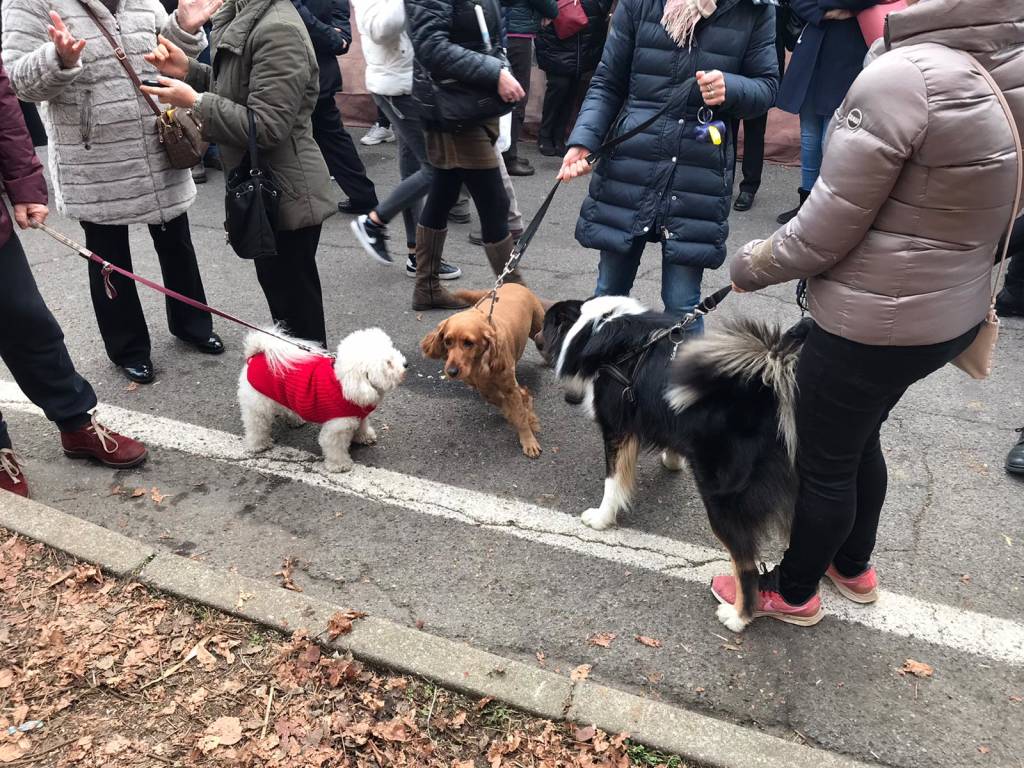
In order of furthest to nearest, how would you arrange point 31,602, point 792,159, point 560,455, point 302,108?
point 792,159, point 560,455, point 302,108, point 31,602

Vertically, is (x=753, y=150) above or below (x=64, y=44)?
below

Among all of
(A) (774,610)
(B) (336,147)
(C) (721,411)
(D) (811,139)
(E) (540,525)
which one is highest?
(C) (721,411)

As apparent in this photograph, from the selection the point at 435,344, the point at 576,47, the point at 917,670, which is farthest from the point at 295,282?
the point at 576,47

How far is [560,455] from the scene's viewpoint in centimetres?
364

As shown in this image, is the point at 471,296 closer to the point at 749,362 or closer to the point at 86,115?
the point at 86,115

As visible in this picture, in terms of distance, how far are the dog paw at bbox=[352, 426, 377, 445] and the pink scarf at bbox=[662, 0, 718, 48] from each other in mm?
2250

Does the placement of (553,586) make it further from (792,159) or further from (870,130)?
(792,159)

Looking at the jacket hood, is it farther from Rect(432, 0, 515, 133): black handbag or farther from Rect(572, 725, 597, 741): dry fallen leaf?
Rect(432, 0, 515, 133): black handbag

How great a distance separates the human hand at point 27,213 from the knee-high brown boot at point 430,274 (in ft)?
7.16

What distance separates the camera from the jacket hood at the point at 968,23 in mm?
1571

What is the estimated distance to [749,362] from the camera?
90.2 inches

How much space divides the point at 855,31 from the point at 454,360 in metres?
3.94

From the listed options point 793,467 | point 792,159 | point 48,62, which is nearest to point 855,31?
point 792,159

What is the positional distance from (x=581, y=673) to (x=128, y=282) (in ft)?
10.2
